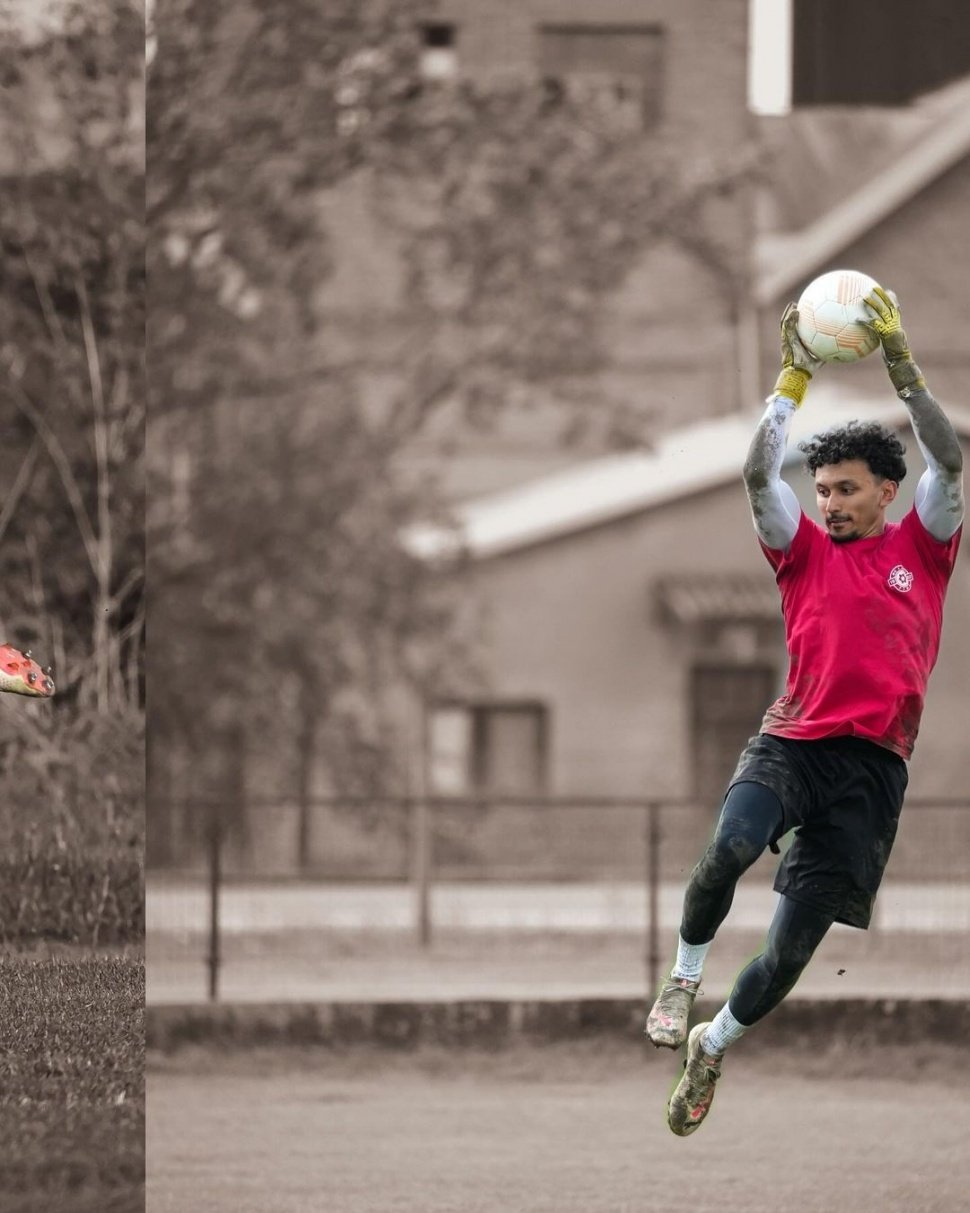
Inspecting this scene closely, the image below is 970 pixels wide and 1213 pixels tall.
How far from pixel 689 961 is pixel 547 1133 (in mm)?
5001

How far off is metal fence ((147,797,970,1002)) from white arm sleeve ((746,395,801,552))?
310 inches

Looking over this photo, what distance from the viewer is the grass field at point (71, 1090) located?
6109 millimetres

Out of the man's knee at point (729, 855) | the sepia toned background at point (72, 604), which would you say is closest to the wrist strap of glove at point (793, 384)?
the man's knee at point (729, 855)

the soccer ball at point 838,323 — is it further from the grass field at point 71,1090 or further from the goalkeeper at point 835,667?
the grass field at point 71,1090

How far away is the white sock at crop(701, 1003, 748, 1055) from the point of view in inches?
231

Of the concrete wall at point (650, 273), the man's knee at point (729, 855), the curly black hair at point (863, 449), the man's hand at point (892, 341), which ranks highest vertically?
the concrete wall at point (650, 273)

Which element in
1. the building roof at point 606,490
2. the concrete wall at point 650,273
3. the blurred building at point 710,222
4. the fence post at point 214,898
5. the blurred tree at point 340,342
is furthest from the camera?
the concrete wall at point 650,273

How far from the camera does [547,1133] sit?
Result: 10.6 m

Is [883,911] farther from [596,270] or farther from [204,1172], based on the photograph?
[596,270]

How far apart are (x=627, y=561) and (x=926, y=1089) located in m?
15.8

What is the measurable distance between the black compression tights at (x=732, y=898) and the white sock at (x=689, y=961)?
17mm

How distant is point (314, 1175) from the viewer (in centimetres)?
941

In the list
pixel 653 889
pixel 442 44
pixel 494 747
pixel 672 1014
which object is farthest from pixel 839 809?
pixel 442 44

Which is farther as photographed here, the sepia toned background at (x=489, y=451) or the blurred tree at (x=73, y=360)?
the sepia toned background at (x=489, y=451)
